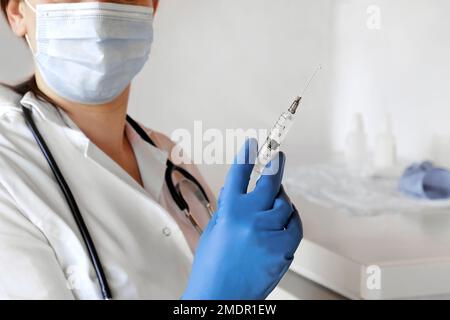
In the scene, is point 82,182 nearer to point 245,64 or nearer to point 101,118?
point 101,118

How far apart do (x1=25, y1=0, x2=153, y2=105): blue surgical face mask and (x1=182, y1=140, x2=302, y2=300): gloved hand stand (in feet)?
0.76

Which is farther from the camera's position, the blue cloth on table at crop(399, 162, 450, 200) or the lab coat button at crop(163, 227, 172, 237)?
the blue cloth on table at crop(399, 162, 450, 200)

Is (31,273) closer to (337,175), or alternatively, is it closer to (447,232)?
(447,232)

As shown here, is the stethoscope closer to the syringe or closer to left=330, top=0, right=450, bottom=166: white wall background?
the syringe

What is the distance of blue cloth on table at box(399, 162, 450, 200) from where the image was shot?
1.33m

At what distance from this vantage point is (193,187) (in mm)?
1009

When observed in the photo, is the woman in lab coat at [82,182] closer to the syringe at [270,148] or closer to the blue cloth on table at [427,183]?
the syringe at [270,148]

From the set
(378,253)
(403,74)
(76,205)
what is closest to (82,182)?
(76,205)

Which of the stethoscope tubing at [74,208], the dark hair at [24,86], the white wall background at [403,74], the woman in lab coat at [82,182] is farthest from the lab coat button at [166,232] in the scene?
the white wall background at [403,74]

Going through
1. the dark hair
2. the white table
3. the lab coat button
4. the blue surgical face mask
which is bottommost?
the white table

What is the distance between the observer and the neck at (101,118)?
3.02ft

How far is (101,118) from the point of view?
94 cm

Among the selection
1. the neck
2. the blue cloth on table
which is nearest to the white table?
the blue cloth on table

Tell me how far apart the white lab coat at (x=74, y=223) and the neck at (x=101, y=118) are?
0.03 metres
